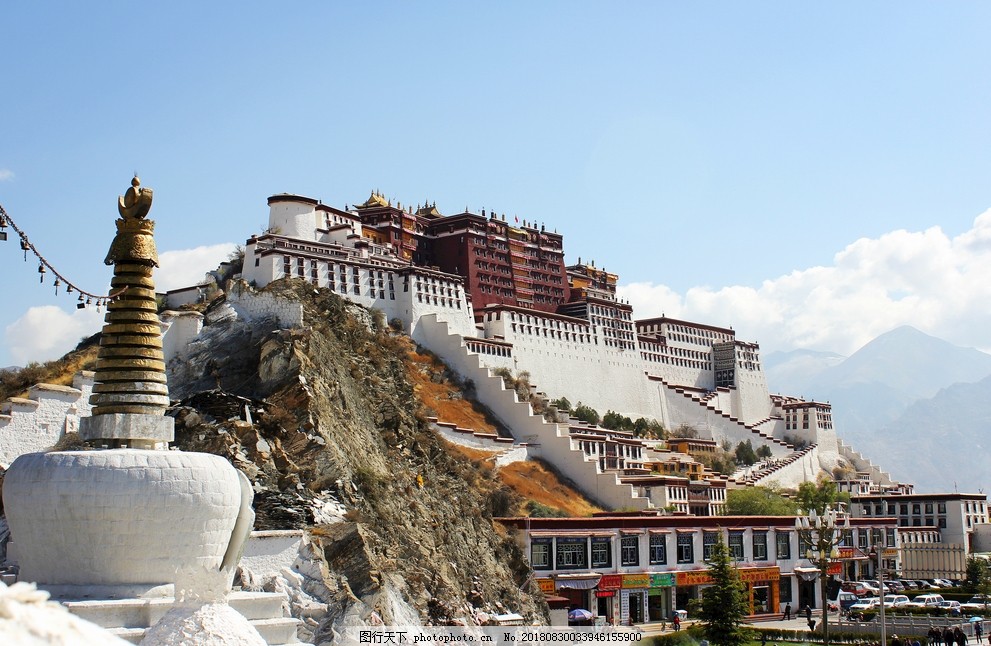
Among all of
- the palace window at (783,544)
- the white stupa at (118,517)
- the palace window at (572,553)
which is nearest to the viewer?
the white stupa at (118,517)

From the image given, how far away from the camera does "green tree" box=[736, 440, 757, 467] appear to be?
271ft

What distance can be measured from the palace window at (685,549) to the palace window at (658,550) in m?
0.82

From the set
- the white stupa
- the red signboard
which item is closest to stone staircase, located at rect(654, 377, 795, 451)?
the red signboard

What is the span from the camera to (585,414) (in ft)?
243

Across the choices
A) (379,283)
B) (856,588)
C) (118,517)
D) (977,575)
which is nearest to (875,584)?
(856,588)

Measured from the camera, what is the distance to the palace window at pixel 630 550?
4406 centimetres

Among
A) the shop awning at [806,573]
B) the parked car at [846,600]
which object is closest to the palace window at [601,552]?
the parked car at [846,600]

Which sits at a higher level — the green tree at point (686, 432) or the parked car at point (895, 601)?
the green tree at point (686, 432)

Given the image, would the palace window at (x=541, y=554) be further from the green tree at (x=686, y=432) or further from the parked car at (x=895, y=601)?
the green tree at (x=686, y=432)

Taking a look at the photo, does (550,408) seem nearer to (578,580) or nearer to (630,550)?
(630,550)

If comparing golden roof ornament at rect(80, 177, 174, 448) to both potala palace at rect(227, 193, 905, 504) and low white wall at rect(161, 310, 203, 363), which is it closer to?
low white wall at rect(161, 310, 203, 363)

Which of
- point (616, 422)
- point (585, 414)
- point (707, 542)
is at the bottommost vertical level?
point (707, 542)

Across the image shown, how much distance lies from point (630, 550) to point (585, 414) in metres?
29.8

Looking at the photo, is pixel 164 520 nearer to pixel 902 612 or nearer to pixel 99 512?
pixel 99 512
